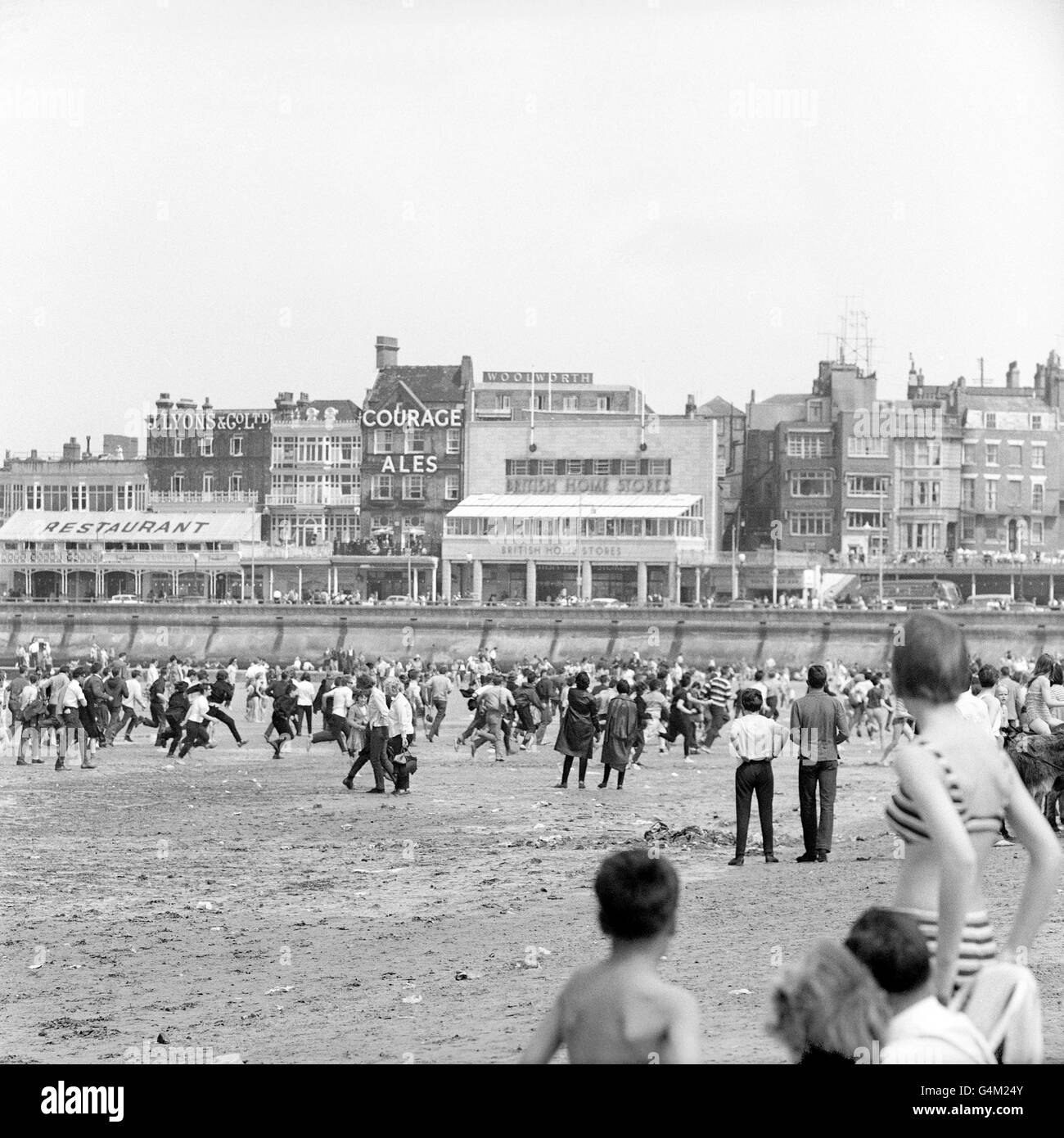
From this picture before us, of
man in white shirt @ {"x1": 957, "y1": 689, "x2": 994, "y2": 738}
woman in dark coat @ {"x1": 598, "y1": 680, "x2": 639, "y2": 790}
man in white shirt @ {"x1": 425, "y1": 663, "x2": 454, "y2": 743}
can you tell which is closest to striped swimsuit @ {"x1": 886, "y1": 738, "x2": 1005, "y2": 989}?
man in white shirt @ {"x1": 957, "y1": 689, "x2": 994, "y2": 738}

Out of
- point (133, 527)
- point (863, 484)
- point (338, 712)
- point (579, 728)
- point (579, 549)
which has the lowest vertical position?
point (338, 712)

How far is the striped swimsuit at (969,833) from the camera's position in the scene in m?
4.57

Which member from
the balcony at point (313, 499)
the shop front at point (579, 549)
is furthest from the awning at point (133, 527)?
the shop front at point (579, 549)

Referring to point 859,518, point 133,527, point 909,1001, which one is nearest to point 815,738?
point 909,1001

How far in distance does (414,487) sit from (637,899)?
9773 cm

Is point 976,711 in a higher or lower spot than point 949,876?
lower

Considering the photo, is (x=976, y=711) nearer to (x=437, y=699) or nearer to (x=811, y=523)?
(x=437, y=699)

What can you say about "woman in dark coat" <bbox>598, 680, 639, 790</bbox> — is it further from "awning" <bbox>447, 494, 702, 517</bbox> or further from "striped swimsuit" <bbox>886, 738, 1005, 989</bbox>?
"awning" <bbox>447, 494, 702, 517</bbox>

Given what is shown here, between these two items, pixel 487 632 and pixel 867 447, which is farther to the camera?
pixel 867 447

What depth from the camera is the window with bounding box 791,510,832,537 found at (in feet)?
323

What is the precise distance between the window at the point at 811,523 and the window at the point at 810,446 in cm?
299

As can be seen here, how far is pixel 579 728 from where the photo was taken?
74.0 ft

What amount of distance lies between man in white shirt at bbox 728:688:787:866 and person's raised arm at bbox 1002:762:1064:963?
8.85 m
